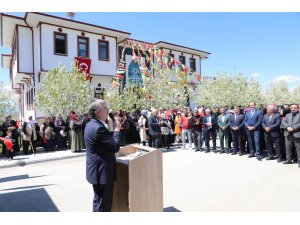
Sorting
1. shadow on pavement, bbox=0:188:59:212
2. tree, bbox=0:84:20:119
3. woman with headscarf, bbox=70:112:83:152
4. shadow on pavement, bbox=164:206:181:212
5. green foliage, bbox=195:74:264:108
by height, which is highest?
green foliage, bbox=195:74:264:108

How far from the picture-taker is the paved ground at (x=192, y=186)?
514 cm

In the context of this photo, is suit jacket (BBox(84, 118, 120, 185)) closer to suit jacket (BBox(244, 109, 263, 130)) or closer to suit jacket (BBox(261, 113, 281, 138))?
suit jacket (BBox(261, 113, 281, 138))

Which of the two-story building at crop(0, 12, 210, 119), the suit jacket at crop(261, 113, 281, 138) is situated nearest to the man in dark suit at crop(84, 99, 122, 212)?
the suit jacket at crop(261, 113, 281, 138)

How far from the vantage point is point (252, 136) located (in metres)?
10.0

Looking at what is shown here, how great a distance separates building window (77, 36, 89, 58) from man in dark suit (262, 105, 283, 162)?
53.0ft

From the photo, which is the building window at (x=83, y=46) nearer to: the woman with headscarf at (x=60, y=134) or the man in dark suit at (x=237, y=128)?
the woman with headscarf at (x=60, y=134)

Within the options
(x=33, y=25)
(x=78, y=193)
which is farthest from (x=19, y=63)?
(x=78, y=193)

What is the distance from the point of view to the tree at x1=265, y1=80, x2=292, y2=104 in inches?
2167

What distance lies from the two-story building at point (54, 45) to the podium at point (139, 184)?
56.1ft

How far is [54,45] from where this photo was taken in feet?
65.3

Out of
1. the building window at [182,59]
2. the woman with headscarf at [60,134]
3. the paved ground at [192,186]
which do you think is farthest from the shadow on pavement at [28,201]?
the building window at [182,59]

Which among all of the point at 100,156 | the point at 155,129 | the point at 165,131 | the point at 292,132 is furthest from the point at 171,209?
the point at 165,131

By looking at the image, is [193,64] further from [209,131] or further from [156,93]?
[209,131]

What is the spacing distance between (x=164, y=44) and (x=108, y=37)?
7034 mm
